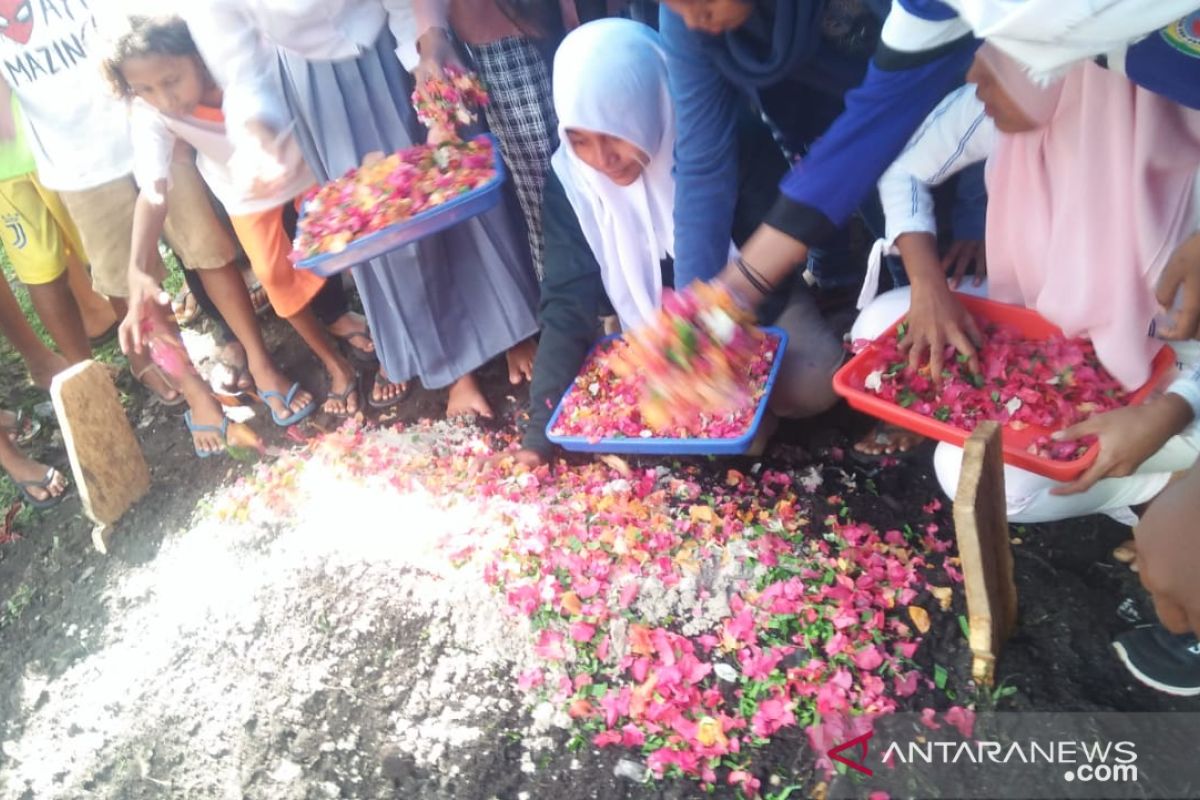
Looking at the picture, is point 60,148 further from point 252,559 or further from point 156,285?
point 252,559

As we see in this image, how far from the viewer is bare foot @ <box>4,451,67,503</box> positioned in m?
2.86

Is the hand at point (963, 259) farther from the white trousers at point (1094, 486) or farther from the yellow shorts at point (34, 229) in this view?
the yellow shorts at point (34, 229)

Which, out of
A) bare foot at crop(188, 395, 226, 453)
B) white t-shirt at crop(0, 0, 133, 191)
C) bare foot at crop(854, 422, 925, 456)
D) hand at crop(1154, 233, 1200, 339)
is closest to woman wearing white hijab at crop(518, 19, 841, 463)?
bare foot at crop(854, 422, 925, 456)

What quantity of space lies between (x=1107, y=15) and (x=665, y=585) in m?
1.24

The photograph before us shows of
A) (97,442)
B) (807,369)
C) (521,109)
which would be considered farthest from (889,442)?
(97,442)

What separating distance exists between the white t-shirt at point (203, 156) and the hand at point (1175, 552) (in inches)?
90.0

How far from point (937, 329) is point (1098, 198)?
0.35 meters

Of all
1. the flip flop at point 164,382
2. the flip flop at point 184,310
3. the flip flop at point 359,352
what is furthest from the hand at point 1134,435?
the flip flop at point 184,310

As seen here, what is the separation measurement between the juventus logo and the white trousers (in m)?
2.73

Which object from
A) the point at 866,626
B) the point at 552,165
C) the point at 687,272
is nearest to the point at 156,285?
the point at 552,165

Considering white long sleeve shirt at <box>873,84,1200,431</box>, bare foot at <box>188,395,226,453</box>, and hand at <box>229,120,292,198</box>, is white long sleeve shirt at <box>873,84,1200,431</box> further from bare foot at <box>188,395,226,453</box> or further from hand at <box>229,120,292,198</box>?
bare foot at <box>188,395,226,453</box>

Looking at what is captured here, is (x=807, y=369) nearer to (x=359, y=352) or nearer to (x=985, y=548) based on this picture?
(x=985, y=548)

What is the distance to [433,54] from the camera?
2234 millimetres

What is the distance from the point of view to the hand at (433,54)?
2229mm
